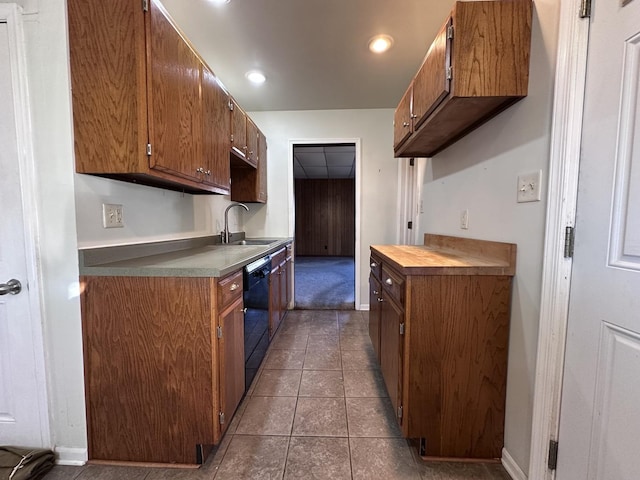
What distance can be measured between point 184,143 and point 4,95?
28.0 inches

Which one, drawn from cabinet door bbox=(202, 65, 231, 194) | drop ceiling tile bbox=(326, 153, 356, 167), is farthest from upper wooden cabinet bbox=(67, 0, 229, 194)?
drop ceiling tile bbox=(326, 153, 356, 167)

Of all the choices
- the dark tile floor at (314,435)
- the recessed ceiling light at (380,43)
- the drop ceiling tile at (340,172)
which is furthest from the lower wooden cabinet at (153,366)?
the drop ceiling tile at (340,172)

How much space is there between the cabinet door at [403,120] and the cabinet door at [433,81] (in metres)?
0.10

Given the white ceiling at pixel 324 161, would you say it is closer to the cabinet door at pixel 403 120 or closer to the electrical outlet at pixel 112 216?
the cabinet door at pixel 403 120

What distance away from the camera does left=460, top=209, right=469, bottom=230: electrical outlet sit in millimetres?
1661

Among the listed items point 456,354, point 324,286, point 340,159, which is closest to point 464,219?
point 456,354

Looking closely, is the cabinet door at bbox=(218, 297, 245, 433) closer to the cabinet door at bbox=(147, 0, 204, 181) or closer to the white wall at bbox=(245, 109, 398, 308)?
the cabinet door at bbox=(147, 0, 204, 181)

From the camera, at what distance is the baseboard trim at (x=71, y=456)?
4.15 feet

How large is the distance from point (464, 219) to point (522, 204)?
21.1 inches

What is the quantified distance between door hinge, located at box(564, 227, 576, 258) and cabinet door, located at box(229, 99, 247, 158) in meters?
2.12

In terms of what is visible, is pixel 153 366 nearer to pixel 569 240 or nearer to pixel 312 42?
pixel 569 240

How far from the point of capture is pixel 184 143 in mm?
1464

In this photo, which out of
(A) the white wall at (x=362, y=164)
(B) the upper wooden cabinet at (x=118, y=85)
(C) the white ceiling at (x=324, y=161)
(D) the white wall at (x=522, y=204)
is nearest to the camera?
(D) the white wall at (x=522, y=204)

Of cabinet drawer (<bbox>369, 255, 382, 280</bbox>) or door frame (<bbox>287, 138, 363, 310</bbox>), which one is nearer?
cabinet drawer (<bbox>369, 255, 382, 280</bbox>)
